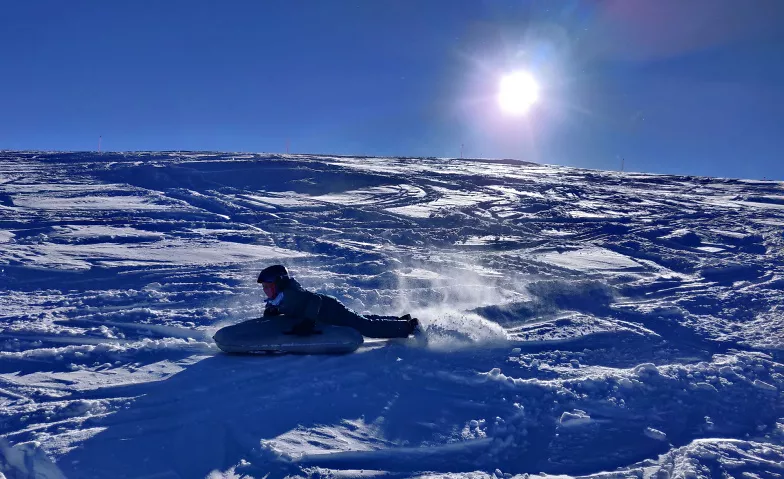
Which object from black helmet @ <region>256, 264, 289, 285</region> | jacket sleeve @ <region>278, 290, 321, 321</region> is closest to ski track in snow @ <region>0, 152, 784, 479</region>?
jacket sleeve @ <region>278, 290, 321, 321</region>

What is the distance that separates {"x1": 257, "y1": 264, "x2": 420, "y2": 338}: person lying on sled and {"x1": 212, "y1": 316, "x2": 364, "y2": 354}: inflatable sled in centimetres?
9

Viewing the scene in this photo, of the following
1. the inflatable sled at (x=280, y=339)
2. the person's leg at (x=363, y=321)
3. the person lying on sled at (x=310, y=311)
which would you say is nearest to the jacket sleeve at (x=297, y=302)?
the person lying on sled at (x=310, y=311)

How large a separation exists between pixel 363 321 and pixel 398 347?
0.52 meters

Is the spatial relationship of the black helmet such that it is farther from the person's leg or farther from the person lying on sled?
the person's leg

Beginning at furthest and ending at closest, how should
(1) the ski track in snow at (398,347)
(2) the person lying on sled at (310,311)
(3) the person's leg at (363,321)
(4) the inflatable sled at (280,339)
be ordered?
(3) the person's leg at (363,321), (2) the person lying on sled at (310,311), (4) the inflatable sled at (280,339), (1) the ski track in snow at (398,347)

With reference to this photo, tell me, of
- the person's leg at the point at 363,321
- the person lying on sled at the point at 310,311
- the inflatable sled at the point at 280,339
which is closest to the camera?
the inflatable sled at the point at 280,339

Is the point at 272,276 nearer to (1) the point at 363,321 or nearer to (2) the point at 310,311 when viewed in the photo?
(2) the point at 310,311

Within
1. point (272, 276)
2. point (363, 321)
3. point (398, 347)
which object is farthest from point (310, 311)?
point (398, 347)

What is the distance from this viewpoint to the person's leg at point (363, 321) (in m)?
6.46

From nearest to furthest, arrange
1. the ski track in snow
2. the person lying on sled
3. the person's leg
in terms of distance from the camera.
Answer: the ski track in snow < the person lying on sled < the person's leg

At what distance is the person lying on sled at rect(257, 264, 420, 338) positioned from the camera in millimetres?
6086

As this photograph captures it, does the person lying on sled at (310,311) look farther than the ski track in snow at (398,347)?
Yes

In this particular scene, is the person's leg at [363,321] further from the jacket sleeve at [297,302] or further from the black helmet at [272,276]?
the black helmet at [272,276]

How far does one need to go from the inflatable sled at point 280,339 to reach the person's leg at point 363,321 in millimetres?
203
